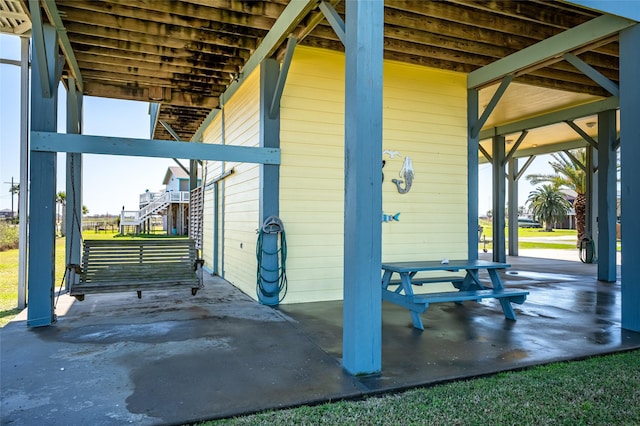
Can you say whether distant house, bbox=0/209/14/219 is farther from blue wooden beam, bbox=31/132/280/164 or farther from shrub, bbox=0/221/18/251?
blue wooden beam, bbox=31/132/280/164

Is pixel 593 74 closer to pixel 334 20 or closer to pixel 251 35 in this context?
pixel 334 20

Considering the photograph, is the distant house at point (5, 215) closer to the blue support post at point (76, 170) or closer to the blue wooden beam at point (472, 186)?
the blue support post at point (76, 170)

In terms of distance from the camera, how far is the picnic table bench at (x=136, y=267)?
4.78m

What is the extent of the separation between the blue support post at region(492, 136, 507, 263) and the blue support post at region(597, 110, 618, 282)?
2527 mm

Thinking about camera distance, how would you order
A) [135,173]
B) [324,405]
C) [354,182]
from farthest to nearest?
1. [135,173]
2. [354,182]
3. [324,405]

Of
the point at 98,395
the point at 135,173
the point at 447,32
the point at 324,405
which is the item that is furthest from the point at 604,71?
the point at 135,173

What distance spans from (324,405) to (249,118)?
189 inches

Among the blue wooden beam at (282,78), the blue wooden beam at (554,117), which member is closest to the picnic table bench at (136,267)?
the blue wooden beam at (282,78)

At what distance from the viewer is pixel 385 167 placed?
609cm

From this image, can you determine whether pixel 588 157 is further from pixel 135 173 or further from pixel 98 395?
pixel 135 173

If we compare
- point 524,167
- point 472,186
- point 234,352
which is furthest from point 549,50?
Result: point 524,167

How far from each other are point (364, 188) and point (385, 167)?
327cm

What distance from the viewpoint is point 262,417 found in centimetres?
231

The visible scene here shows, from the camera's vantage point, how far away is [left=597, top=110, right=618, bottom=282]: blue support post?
7658 mm
